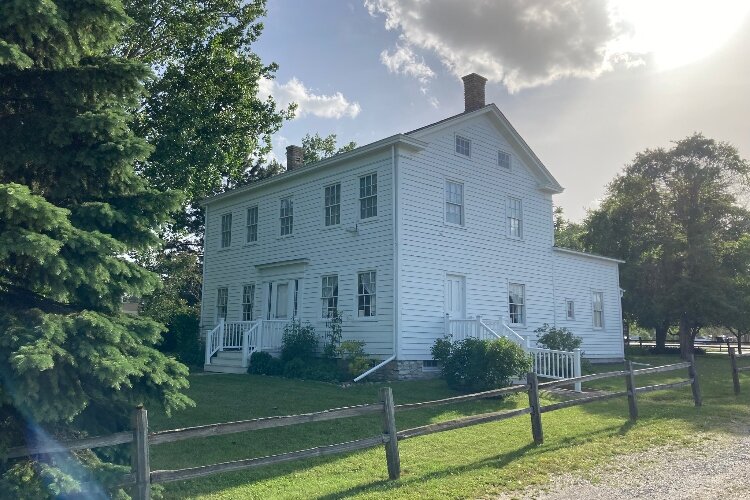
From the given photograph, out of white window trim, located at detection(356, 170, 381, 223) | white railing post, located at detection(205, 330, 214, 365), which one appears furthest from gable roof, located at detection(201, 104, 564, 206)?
white railing post, located at detection(205, 330, 214, 365)

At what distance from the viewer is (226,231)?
25.3m

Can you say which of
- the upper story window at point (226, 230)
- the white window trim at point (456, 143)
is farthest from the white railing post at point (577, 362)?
the upper story window at point (226, 230)

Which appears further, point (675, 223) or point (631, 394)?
point (675, 223)

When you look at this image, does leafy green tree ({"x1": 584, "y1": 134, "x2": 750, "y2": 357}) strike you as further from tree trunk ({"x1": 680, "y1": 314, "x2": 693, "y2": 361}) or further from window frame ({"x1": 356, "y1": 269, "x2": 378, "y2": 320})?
window frame ({"x1": 356, "y1": 269, "x2": 378, "y2": 320})

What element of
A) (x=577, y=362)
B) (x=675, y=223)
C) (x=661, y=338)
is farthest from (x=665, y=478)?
(x=661, y=338)

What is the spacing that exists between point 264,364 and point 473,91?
39.9 feet

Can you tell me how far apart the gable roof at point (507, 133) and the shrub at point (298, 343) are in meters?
7.13

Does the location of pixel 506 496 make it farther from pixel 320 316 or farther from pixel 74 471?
pixel 320 316

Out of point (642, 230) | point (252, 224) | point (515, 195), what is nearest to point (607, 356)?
point (515, 195)

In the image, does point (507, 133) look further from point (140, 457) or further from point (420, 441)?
point (140, 457)

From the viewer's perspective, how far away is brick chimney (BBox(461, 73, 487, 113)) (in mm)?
21469

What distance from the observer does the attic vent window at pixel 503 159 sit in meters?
21.7

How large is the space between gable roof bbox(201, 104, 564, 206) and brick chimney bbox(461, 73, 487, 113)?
630 millimetres

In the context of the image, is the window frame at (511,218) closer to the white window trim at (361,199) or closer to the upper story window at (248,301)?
the white window trim at (361,199)
